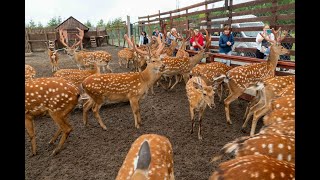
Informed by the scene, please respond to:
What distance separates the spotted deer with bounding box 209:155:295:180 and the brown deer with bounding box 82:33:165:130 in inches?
138

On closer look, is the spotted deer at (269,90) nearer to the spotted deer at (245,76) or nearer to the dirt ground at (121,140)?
the dirt ground at (121,140)

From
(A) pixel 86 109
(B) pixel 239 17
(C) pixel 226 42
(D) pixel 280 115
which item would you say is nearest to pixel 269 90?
(D) pixel 280 115

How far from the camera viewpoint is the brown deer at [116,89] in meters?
4.89

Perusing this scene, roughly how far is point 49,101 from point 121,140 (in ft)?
4.41

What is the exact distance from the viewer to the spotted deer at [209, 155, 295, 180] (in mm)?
1520

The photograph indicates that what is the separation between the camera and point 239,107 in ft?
19.6

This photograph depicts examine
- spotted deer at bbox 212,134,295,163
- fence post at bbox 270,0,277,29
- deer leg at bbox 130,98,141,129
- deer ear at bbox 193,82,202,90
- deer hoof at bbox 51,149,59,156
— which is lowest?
deer hoof at bbox 51,149,59,156

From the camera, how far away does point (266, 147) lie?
2.18 m

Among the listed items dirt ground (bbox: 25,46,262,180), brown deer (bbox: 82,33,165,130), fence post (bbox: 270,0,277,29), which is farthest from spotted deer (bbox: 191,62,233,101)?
fence post (bbox: 270,0,277,29)

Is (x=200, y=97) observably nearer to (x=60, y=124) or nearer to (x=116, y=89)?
(x=116, y=89)

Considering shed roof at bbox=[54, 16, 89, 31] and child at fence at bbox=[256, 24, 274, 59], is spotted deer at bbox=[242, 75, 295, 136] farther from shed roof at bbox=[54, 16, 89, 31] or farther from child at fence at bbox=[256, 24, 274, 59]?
shed roof at bbox=[54, 16, 89, 31]

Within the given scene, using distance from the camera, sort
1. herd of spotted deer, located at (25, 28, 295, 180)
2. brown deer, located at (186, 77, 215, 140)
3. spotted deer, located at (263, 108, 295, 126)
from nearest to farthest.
Result: herd of spotted deer, located at (25, 28, 295, 180), spotted deer, located at (263, 108, 295, 126), brown deer, located at (186, 77, 215, 140)

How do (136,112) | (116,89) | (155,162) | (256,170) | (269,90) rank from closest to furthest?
(256,170) < (155,162) < (269,90) < (116,89) < (136,112)

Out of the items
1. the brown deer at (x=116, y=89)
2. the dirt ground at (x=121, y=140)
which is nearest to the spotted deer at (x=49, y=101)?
the dirt ground at (x=121, y=140)
